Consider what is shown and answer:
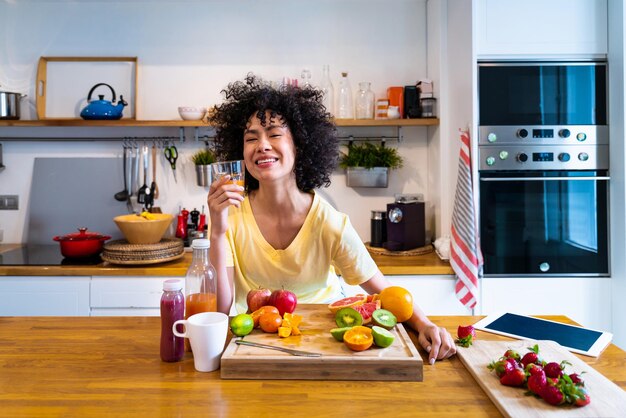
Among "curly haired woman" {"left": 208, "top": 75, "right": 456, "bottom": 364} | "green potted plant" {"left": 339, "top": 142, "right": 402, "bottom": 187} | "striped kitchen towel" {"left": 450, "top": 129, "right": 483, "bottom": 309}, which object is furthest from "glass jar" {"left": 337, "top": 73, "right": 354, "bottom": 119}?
"curly haired woman" {"left": 208, "top": 75, "right": 456, "bottom": 364}

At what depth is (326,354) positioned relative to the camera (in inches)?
47.0

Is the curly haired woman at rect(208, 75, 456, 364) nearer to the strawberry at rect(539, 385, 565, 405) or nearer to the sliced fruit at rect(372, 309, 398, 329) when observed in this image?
the sliced fruit at rect(372, 309, 398, 329)

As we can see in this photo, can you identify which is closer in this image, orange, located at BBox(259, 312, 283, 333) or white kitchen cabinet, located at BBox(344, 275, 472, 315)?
orange, located at BBox(259, 312, 283, 333)

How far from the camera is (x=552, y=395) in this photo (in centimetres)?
100

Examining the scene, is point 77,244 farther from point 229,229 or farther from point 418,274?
point 418,274

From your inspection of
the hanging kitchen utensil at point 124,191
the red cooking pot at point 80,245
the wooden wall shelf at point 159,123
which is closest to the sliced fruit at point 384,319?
the wooden wall shelf at point 159,123

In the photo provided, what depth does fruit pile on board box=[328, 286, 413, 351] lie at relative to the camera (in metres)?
1.23

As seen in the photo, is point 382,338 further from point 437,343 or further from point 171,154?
point 171,154

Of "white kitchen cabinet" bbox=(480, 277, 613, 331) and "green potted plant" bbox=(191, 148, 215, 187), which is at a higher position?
"green potted plant" bbox=(191, 148, 215, 187)

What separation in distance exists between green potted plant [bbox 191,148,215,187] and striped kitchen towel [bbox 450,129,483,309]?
149cm

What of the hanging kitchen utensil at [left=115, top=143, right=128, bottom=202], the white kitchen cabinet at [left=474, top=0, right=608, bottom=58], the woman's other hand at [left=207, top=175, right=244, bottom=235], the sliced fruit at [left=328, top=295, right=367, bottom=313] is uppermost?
the white kitchen cabinet at [left=474, top=0, right=608, bottom=58]

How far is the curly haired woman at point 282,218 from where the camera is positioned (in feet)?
5.85

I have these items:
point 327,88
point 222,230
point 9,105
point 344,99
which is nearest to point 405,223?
point 344,99

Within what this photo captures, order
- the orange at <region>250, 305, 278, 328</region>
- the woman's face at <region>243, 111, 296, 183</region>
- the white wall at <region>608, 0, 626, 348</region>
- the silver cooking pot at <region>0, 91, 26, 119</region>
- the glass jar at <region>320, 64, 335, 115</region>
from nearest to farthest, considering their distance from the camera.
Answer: the orange at <region>250, 305, 278, 328</region>, the woman's face at <region>243, 111, 296, 183</region>, the white wall at <region>608, 0, 626, 348</region>, the silver cooking pot at <region>0, 91, 26, 119</region>, the glass jar at <region>320, 64, 335, 115</region>
